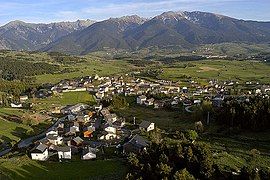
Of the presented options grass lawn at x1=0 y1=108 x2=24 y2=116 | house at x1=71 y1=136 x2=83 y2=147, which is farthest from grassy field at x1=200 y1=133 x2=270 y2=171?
grass lawn at x1=0 y1=108 x2=24 y2=116

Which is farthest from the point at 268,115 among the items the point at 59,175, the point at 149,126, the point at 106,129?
the point at 59,175

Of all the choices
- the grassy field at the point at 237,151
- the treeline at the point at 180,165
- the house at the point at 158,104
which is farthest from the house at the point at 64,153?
the house at the point at 158,104

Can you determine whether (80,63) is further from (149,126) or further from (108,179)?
(108,179)

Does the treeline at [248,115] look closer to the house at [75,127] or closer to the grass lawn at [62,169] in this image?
the grass lawn at [62,169]

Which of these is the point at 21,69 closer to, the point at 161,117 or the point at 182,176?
the point at 161,117

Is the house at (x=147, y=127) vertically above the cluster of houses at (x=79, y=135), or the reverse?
the house at (x=147, y=127)

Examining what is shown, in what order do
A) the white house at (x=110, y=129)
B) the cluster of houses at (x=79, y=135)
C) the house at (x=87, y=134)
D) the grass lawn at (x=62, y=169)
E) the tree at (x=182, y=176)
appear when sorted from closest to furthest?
the tree at (x=182, y=176) → the grass lawn at (x=62, y=169) → the cluster of houses at (x=79, y=135) → the white house at (x=110, y=129) → the house at (x=87, y=134)
